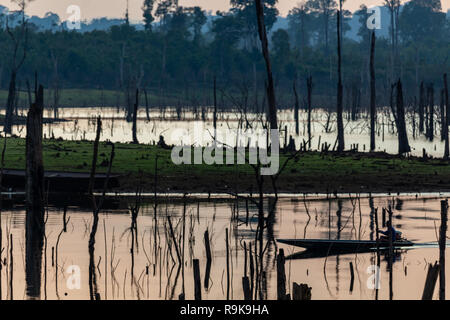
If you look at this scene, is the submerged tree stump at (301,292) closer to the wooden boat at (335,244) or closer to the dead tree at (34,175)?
the wooden boat at (335,244)

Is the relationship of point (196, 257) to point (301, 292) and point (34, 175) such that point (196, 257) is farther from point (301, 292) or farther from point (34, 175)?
point (301, 292)

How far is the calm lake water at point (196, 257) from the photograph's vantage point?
16.5m

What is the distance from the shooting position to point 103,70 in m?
111

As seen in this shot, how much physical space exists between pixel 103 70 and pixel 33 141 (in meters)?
90.5

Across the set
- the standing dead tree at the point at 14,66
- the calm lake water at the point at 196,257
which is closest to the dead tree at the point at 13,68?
the standing dead tree at the point at 14,66

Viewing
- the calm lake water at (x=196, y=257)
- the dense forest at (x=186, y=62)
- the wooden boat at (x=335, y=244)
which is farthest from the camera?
the dense forest at (x=186, y=62)

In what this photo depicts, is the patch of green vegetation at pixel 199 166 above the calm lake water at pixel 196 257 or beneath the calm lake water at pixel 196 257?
above

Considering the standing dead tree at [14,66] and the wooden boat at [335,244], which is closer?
the wooden boat at [335,244]

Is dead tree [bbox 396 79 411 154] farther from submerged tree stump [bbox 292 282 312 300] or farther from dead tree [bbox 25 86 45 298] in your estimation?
submerged tree stump [bbox 292 282 312 300]

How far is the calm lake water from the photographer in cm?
1650

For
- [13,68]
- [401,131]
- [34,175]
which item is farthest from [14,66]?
[34,175]

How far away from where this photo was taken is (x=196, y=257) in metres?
19.6

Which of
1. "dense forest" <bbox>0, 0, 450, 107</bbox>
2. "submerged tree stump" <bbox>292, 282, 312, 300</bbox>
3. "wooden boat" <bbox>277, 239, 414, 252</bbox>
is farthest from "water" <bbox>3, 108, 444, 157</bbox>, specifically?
"submerged tree stump" <bbox>292, 282, 312, 300</bbox>
